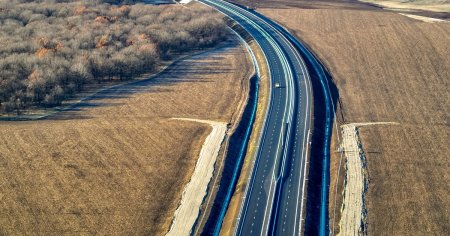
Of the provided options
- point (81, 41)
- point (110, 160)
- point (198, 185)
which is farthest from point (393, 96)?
point (81, 41)

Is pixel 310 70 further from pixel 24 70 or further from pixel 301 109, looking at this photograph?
pixel 24 70

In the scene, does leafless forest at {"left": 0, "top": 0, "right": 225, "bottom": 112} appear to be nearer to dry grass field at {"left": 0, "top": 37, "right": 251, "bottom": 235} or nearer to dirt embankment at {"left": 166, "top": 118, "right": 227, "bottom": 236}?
dry grass field at {"left": 0, "top": 37, "right": 251, "bottom": 235}

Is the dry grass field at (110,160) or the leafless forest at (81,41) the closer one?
the dry grass field at (110,160)

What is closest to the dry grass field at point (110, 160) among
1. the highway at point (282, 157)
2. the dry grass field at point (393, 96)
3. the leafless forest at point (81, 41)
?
the leafless forest at point (81, 41)

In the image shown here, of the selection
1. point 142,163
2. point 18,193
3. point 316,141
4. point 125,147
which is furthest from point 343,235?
A: point 18,193

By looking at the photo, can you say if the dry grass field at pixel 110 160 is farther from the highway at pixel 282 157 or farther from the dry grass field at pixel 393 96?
the dry grass field at pixel 393 96

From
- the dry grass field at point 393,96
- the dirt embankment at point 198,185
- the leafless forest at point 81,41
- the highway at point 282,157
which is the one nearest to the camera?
the dirt embankment at point 198,185
